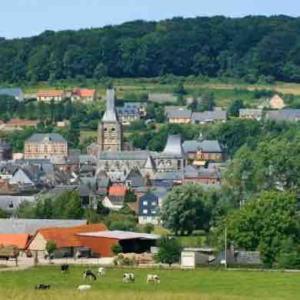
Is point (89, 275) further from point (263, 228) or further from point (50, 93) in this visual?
point (50, 93)

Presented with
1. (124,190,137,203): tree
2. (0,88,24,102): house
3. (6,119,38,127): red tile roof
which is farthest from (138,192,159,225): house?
(0,88,24,102): house

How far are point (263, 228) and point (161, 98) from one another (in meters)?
73.0

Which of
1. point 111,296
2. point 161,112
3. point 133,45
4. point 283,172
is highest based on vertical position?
point 133,45

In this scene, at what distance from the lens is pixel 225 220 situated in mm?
42875

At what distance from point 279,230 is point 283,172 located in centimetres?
1571

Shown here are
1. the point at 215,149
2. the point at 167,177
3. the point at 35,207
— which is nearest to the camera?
the point at 35,207

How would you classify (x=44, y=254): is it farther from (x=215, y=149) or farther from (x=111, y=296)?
(x=215, y=149)

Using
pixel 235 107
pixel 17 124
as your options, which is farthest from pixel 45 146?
pixel 235 107

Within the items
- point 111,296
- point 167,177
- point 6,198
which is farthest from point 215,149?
point 111,296

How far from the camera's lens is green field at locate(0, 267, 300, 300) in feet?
96.5

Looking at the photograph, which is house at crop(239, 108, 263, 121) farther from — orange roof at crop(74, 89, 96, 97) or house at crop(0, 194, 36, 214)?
house at crop(0, 194, 36, 214)

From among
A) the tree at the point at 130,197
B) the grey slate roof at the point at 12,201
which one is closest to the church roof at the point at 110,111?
the tree at the point at 130,197

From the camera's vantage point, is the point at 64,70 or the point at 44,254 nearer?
the point at 44,254

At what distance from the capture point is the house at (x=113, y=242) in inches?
1676
